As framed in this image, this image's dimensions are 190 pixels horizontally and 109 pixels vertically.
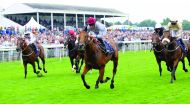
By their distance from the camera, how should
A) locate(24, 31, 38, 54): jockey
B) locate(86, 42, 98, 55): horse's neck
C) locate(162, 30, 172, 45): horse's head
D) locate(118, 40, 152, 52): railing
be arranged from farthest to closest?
locate(118, 40, 152, 52): railing, locate(24, 31, 38, 54): jockey, locate(162, 30, 172, 45): horse's head, locate(86, 42, 98, 55): horse's neck

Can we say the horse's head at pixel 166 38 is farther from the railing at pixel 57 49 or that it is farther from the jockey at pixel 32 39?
the railing at pixel 57 49

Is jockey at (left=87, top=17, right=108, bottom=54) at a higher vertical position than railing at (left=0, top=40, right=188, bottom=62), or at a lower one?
higher

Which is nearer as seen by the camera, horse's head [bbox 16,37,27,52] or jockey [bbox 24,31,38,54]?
horse's head [bbox 16,37,27,52]

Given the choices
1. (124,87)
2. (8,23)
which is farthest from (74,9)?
(124,87)

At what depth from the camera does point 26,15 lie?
5722 cm

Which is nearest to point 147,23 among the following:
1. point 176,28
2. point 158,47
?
point 158,47

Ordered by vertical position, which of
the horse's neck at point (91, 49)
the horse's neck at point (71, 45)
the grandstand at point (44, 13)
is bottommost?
the horse's neck at point (71, 45)

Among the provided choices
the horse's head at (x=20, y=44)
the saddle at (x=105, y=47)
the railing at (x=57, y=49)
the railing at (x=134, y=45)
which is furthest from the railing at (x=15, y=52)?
the saddle at (x=105, y=47)

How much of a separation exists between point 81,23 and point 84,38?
5357 cm

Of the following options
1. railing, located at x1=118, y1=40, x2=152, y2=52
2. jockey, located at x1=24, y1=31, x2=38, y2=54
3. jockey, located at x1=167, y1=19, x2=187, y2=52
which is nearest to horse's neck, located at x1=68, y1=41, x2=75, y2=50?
jockey, located at x1=24, y1=31, x2=38, y2=54

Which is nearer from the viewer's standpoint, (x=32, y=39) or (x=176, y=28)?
(x=176, y=28)

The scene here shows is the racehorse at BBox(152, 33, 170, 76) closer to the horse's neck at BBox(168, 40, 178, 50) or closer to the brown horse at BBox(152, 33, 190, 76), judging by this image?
the brown horse at BBox(152, 33, 190, 76)

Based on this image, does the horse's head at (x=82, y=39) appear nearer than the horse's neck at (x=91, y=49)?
Yes

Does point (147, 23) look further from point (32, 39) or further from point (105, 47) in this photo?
point (105, 47)
